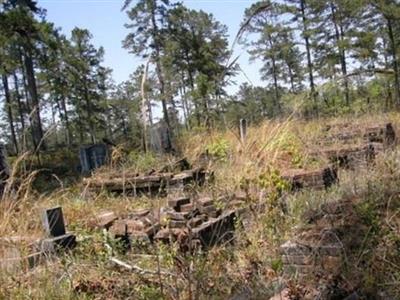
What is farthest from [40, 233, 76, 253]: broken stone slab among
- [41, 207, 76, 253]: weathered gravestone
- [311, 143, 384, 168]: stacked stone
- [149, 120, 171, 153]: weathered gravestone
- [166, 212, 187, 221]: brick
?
[149, 120, 171, 153]: weathered gravestone

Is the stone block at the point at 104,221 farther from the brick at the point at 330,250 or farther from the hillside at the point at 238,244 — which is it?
the brick at the point at 330,250

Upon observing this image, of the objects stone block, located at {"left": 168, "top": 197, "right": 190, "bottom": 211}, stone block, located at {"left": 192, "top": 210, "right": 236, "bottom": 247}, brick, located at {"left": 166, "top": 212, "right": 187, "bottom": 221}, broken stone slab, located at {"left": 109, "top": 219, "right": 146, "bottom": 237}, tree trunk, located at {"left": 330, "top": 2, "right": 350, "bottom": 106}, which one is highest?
tree trunk, located at {"left": 330, "top": 2, "right": 350, "bottom": 106}

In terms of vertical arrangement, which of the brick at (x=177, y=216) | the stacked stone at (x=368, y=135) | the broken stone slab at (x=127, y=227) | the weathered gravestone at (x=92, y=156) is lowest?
the broken stone slab at (x=127, y=227)

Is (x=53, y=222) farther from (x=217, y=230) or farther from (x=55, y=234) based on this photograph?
(x=217, y=230)

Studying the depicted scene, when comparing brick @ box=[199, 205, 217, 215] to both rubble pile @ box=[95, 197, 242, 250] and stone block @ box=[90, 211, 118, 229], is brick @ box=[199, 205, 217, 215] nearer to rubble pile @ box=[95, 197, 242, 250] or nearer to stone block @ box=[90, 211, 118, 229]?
rubble pile @ box=[95, 197, 242, 250]

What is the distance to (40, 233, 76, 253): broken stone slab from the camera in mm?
3941

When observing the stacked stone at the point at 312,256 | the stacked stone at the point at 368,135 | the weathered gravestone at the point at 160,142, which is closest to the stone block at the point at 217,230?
the stacked stone at the point at 312,256

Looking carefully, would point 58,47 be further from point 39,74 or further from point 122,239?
point 39,74

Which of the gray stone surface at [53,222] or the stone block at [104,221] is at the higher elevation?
the gray stone surface at [53,222]

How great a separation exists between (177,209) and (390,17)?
20.5 m

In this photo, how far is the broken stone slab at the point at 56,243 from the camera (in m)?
3.94

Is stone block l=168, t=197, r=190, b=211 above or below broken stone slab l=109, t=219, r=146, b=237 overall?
above

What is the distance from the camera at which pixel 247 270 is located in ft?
10.8

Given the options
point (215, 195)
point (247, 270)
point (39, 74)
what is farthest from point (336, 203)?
A: point (39, 74)
